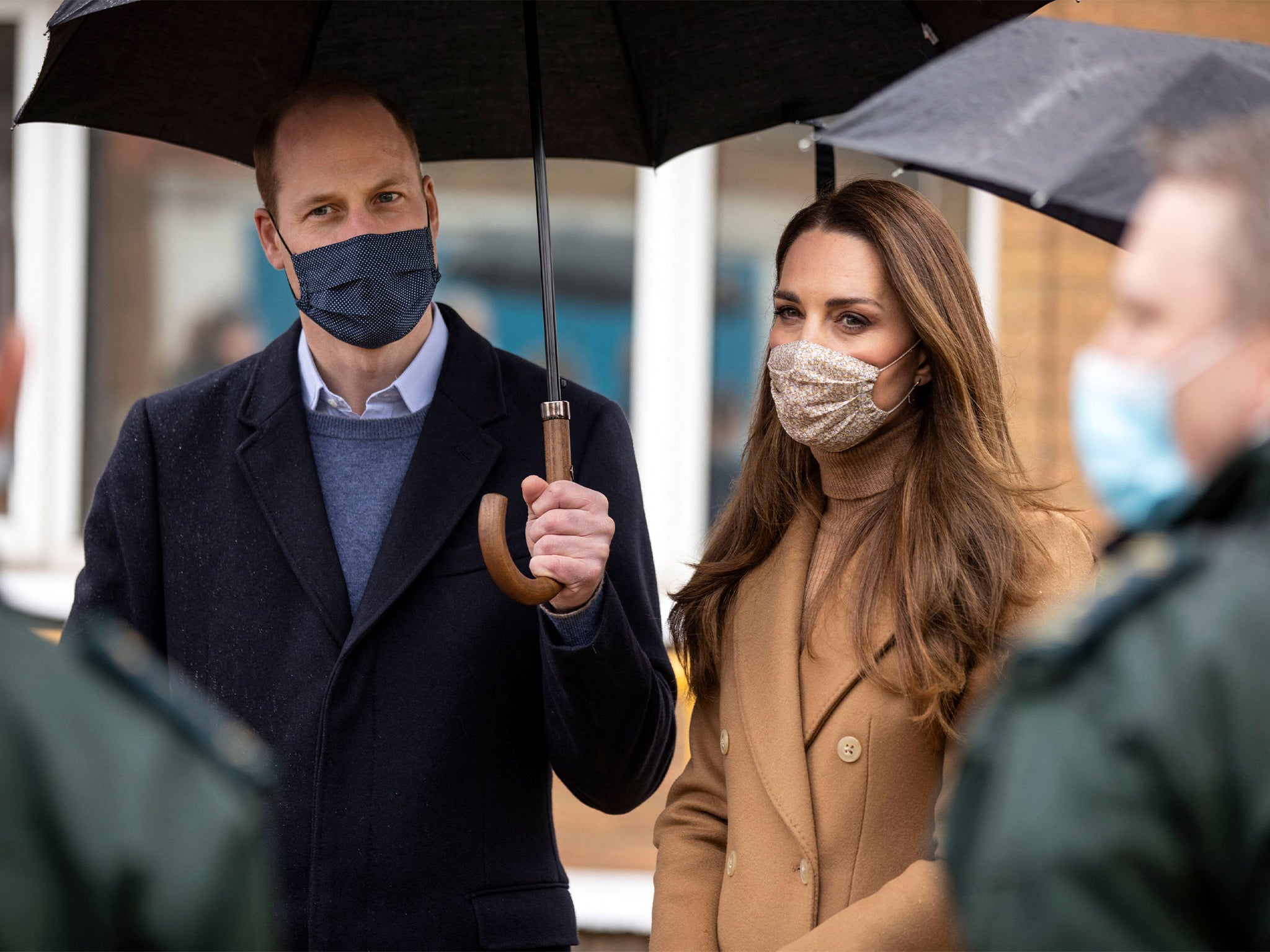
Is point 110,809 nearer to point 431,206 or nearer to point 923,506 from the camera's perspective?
point 923,506

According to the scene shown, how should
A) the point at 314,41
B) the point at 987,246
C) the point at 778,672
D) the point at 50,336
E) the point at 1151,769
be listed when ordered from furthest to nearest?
1. the point at 50,336
2. the point at 987,246
3. the point at 314,41
4. the point at 778,672
5. the point at 1151,769

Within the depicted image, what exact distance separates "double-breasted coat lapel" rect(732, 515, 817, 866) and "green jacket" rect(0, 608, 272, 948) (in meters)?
1.25

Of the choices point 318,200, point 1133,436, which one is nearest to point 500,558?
point 318,200

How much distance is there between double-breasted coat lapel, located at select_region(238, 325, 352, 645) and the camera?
2654 mm

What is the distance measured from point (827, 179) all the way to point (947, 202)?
269 centimetres

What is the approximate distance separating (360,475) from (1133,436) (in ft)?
5.66

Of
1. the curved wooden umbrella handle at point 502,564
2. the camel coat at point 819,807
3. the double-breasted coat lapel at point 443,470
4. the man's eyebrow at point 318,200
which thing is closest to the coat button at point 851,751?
the camel coat at point 819,807

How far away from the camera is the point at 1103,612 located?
4.14ft

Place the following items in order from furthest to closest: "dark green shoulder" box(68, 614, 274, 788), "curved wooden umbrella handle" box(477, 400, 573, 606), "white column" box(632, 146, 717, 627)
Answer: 1. "white column" box(632, 146, 717, 627)
2. "curved wooden umbrella handle" box(477, 400, 573, 606)
3. "dark green shoulder" box(68, 614, 274, 788)

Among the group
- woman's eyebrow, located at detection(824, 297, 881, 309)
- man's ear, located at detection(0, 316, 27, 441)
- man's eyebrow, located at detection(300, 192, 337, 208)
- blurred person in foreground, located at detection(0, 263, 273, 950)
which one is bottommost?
blurred person in foreground, located at detection(0, 263, 273, 950)

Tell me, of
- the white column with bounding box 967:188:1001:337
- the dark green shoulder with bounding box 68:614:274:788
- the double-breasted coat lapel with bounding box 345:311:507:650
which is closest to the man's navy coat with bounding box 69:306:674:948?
the double-breasted coat lapel with bounding box 345:311:507:650

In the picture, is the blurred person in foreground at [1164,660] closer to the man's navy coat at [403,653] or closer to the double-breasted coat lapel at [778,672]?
the double-breasted coat lapel at [778,672]

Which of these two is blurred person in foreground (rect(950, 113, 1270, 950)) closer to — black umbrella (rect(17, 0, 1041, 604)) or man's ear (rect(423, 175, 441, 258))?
black umbrella (rect(17, 0, 1041, 604))

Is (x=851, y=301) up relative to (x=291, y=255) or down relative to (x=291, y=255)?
down
